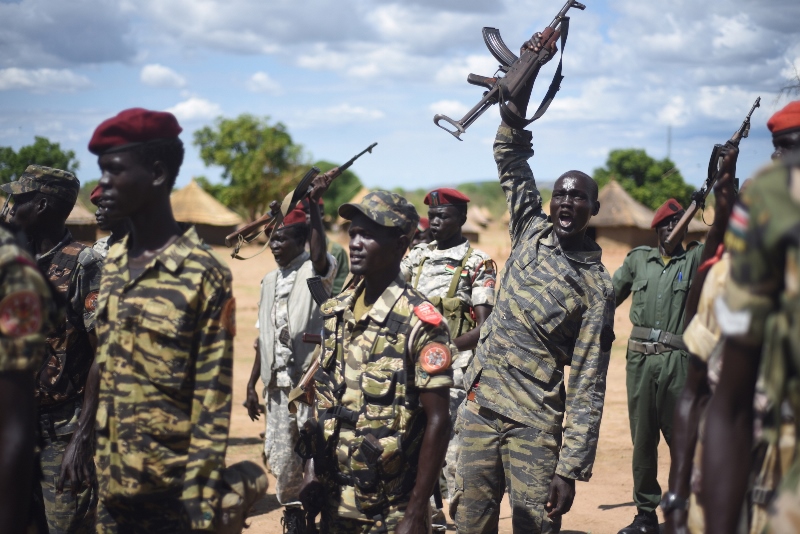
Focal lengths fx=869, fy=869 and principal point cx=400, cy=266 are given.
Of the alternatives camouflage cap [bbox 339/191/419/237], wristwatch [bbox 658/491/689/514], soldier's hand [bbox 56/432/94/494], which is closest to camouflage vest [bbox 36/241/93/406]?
soldier's hand [bbox 56/432/94/494]

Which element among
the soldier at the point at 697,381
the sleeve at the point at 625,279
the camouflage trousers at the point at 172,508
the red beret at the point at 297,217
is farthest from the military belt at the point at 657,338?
the camouflage trousers at the point at 172,508

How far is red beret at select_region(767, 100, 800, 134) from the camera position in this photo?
2990 millimetres

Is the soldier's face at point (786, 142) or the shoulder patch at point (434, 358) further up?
the soldier's face at point (786, 142)

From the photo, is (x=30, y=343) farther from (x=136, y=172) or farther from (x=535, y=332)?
(x=535, y=332)

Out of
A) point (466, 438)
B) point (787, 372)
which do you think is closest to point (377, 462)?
point (466, 438)

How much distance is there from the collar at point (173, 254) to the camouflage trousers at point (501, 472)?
224 cm

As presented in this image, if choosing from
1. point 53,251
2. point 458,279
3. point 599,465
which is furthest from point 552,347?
point 599,465

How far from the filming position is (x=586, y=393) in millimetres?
4766

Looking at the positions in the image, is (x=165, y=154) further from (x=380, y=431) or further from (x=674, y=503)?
(x=674, y=503)

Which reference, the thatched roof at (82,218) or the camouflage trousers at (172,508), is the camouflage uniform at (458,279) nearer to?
the camouflage trousers at (172,508)

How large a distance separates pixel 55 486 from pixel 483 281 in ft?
11.1

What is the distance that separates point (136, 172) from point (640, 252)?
5429 mm

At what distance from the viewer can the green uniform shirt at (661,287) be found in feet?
23.5

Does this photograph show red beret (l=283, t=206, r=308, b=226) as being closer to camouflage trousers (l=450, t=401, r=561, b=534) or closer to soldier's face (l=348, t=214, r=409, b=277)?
camouflage trousers (l=450, t=401, r=561, b=534)
